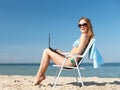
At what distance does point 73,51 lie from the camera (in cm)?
767

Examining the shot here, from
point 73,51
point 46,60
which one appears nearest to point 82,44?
point 73,51

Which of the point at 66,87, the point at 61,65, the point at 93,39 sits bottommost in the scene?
the point at 66,87

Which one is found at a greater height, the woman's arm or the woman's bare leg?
the woman's arm

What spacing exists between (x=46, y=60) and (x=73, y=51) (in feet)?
2.00

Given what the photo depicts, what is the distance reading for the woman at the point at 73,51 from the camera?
7539 mm

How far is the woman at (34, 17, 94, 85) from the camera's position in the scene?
24.7 ft

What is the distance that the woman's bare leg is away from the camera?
7537 millimetres

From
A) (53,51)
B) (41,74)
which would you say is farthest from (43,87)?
(53,51)

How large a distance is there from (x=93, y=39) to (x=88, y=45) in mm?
164

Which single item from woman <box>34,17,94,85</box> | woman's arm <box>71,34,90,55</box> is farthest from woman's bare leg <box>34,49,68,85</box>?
woman's arm <box>71,34,90,55</box>

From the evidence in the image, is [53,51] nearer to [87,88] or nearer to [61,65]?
[61,65]

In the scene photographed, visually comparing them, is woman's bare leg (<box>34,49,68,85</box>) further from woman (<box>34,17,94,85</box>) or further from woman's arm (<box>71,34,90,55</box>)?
woman's arm (<box>71,34,90,55</box>)

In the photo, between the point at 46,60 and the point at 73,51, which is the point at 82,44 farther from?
the point at 46,60

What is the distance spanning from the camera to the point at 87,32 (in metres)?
7.63
